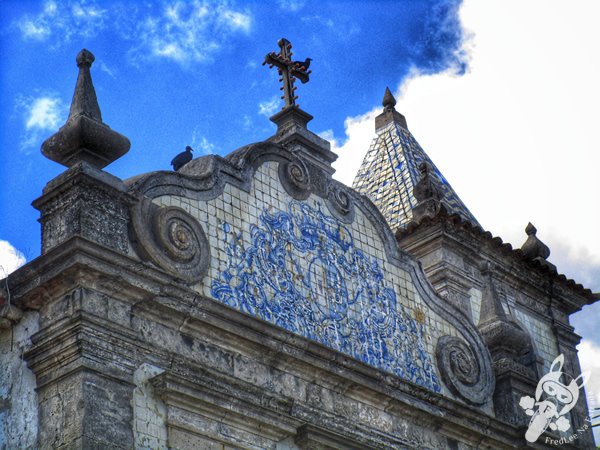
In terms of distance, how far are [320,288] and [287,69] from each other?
2.75 metres

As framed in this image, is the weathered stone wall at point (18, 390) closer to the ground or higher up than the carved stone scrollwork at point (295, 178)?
closer to the ground

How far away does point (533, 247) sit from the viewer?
17594 millimetres

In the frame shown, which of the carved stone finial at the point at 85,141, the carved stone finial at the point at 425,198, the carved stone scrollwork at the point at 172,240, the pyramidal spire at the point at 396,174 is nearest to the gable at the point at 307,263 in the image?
the carved stone scrollwork at the point at 172,240

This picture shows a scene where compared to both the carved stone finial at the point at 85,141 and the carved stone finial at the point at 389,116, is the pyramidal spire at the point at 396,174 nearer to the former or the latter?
the carved stone finial at the point at 389,116

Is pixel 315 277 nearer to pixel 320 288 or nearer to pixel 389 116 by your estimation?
pixel 320 288

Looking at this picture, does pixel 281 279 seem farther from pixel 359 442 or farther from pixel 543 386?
pixel 543 386

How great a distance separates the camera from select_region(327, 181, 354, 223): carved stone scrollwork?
1324 cm

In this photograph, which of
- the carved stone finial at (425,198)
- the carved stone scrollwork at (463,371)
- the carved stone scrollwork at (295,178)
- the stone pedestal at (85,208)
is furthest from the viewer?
the carved stone finial at (425,198)

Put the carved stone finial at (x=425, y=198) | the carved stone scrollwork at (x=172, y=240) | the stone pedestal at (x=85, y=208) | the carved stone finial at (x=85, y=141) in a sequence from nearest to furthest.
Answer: the stone pedestal at (x=85, y=208) < the carved stone finial at (x=85, y=141) < the carved stone scrollwork at (x=172, y=240) < the carved stone finial at (x=425, y=198)

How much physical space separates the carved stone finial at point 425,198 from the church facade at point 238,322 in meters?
1.17

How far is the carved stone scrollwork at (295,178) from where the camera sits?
12.8 m

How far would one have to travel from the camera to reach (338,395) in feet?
39.0

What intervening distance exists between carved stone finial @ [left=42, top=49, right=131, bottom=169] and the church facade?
0.6 inches
